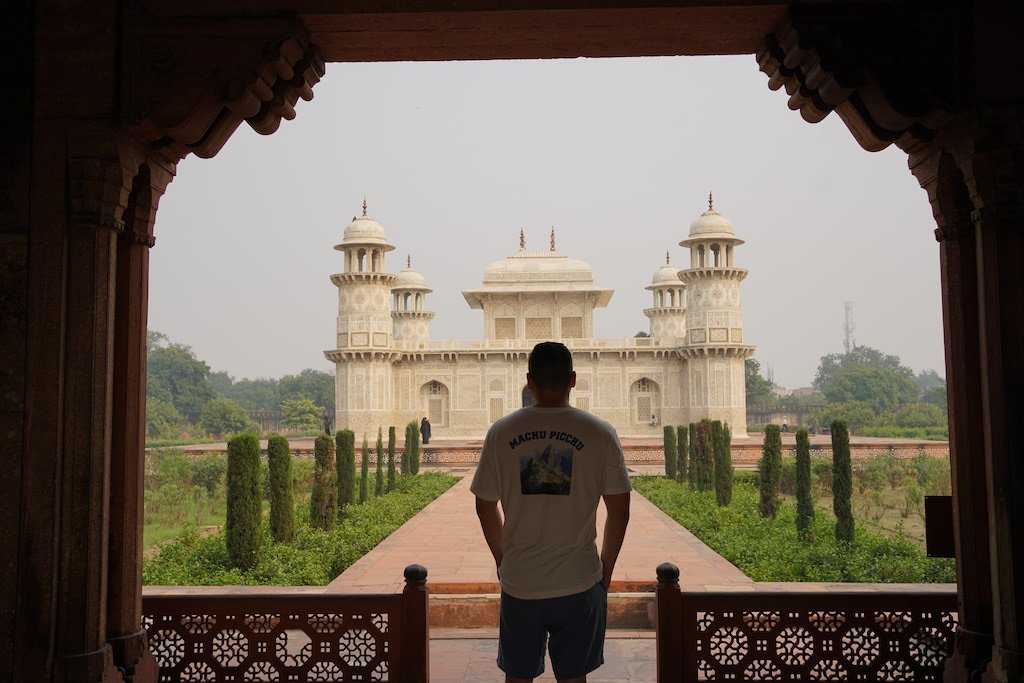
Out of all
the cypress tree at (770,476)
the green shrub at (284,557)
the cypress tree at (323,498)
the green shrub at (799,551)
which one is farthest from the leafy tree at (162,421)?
the green shrub at (799,551)

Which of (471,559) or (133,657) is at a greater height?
(133,657)

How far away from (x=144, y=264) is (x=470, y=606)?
2963 mm

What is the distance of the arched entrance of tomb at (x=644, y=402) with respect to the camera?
31.5 meters

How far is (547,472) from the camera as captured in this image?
2.24 meters

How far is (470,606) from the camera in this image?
5.14 m

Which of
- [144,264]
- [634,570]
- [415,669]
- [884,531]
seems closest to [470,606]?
[634,570]

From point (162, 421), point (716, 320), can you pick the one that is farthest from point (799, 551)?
point (162, 421)

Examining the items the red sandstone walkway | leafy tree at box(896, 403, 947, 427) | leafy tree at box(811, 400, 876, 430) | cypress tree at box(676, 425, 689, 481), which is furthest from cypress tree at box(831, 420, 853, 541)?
leafy tree at box(896, 403, 947, 427)

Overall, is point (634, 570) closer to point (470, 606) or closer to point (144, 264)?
point (470, 606)

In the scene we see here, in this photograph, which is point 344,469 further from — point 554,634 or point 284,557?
point 554,634

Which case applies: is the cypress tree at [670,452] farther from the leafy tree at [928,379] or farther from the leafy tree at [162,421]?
the leafy tree at [928,379]

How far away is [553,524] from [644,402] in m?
29.8

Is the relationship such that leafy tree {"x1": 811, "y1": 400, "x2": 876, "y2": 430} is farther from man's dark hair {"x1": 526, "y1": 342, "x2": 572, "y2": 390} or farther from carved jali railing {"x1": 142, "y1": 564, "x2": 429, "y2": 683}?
man's dark hair {"x1": 526, "y1": 342, "x2": 572, "y2": 390}

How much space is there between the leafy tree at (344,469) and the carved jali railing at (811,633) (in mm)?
8694
